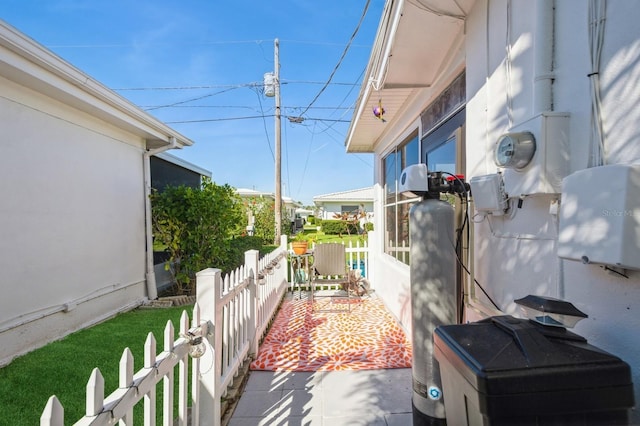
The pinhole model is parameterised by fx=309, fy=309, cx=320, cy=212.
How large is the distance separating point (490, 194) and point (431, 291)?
2.36 feet

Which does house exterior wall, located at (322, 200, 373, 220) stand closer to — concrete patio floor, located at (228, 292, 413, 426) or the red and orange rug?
Answer: the red and orange rug

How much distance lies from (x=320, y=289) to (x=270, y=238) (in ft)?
30.0

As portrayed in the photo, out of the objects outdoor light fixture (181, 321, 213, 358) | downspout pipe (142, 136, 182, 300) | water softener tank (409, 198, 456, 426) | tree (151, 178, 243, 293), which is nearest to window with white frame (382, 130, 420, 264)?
water softener tank (409, 198, 456, 426)

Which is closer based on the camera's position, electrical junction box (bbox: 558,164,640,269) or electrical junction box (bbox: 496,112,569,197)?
electrical junction box (bbox: 558,164,640,269)

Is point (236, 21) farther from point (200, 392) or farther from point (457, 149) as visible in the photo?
point (200, 392)

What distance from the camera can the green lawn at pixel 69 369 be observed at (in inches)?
94.7

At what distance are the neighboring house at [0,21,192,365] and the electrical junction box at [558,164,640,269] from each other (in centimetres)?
466

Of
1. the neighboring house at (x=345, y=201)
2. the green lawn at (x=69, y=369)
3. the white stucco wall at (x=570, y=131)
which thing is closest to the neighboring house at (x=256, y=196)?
the neighboring house at (x=345, y=201)

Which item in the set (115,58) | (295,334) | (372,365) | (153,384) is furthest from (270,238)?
(153,384)

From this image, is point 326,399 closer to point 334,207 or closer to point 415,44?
point 415,44

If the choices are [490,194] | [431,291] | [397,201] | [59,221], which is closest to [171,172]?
[59,221]

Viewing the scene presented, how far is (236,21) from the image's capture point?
448 inches

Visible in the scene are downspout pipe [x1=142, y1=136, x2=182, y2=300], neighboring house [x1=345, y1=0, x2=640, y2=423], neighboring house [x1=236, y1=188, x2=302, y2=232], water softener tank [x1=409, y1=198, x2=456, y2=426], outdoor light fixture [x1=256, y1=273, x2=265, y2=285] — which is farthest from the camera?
neighboring house [x1=236, y1=188, x2=302, y2=232]

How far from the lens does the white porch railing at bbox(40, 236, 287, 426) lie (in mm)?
1136
